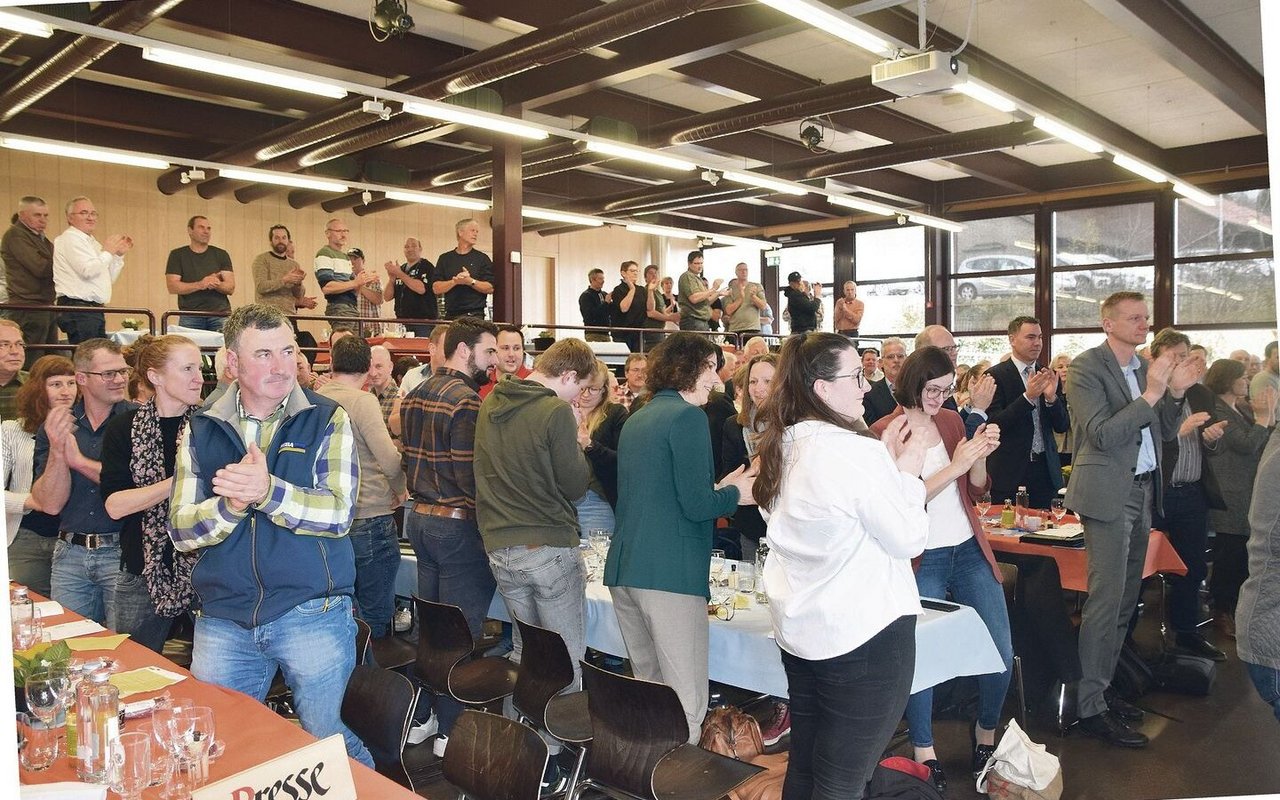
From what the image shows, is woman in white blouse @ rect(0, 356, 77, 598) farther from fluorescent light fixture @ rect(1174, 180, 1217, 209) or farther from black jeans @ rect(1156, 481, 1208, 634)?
fluorescent light fixture @ rect(1174, 180, 1217, 209)

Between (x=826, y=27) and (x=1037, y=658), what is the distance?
383 centimetres

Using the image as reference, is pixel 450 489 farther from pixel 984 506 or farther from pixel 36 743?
pixel 984 506

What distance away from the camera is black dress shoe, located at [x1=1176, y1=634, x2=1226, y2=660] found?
5.07m

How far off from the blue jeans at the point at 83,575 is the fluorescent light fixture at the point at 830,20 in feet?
14.1

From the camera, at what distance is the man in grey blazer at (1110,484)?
3.83 metres

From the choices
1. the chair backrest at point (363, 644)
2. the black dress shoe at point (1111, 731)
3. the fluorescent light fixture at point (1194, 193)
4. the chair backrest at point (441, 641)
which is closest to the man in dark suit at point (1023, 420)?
the black dress shoe at point (1111, 731)

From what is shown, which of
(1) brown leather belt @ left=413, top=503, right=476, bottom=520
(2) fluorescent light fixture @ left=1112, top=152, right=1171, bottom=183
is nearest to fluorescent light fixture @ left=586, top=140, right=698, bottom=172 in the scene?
(2) fluorescent light fixture @ left=1112, top=152, right=1171, bottom=183

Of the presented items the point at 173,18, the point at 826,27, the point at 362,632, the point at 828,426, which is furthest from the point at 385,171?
the point at 828,426

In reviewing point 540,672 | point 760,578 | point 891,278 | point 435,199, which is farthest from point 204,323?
point 891,278

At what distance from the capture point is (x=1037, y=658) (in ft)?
13.5

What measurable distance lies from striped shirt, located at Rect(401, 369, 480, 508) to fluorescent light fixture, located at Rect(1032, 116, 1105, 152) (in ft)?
21.8

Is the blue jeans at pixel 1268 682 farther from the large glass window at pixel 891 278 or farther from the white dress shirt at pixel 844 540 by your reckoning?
the large glass window at pixel 891 278

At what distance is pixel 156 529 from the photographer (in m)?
3.20

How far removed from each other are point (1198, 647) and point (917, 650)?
3.09 metres
